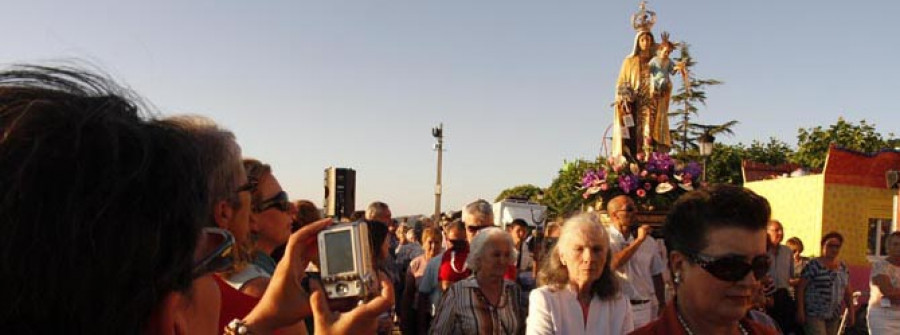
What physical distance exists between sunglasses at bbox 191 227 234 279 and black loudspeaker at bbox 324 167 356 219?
6829 mm

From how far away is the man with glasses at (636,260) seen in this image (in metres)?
6.12

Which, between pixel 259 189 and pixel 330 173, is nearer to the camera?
pixel 259 189

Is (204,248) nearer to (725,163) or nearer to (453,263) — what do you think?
(453,263)

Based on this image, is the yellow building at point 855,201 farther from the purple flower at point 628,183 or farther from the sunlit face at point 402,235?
the purple flower at point 628,183

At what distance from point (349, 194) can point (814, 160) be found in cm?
2798

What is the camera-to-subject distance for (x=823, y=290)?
8023mm

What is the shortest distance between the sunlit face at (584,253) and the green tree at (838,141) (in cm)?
2921

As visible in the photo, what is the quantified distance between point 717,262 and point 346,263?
4.40 feet

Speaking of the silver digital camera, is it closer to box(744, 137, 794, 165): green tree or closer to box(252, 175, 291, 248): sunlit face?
box(252, 175, 291, 248): sunlit face

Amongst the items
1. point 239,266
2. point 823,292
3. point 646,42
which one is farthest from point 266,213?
point 646,42

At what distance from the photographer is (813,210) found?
18016mm

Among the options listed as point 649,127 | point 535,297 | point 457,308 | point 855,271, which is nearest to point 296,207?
point 457,308

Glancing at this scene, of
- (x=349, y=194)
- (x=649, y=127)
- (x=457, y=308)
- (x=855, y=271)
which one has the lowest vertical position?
(x=855, y=271)

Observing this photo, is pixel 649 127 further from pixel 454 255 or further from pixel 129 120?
pixel 129 120
